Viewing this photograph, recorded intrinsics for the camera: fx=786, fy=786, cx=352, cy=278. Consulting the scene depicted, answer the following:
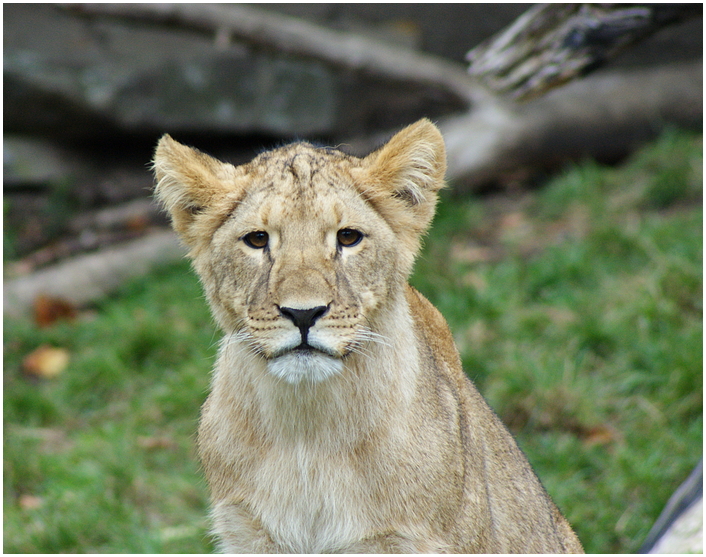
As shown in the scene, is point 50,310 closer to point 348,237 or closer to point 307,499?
point 307,499

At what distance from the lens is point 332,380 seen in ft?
10.6

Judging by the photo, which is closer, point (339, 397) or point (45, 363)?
point (339, 397)

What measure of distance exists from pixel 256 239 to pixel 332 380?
66cm

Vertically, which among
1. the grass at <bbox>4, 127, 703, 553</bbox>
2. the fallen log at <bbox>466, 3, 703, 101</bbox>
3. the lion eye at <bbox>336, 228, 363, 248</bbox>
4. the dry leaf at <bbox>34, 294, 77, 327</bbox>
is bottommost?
the grass at <bbox>4, 127, 703, 553</bbox>

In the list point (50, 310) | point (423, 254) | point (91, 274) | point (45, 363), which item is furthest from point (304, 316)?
point (91, 274)

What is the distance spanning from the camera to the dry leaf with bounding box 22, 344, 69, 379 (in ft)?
23.7

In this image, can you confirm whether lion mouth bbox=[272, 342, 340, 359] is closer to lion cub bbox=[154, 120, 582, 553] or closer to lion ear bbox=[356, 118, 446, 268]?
lion cub bbox=[154, 120, 582, 553]

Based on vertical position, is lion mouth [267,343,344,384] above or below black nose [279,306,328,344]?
below

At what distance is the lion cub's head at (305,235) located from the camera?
113 inches

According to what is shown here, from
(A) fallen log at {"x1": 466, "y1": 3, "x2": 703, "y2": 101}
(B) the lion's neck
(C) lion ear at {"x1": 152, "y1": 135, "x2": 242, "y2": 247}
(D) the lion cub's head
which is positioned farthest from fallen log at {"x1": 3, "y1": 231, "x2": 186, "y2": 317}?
(B) the lion's neck

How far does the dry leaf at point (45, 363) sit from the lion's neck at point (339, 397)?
4.52 meters

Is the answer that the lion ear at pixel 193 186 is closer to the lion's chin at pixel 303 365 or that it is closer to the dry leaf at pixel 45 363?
the lion's chin at pixel 303 365

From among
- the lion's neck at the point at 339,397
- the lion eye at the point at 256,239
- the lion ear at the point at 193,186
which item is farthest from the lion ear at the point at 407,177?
the lion ear at the point at 193,186

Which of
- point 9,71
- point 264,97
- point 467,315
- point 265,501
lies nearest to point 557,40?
point 265,501
